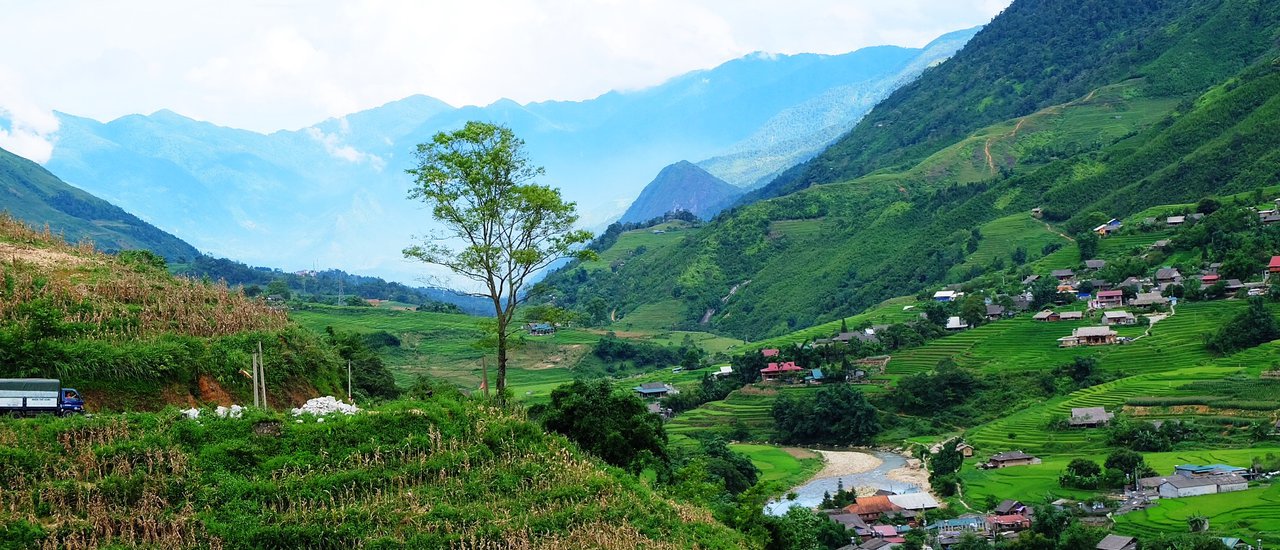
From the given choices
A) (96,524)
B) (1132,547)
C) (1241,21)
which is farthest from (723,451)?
(1241,21)

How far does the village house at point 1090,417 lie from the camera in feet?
158

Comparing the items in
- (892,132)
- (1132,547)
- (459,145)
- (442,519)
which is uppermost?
(892,132)

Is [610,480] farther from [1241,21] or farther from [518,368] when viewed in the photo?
[1241,21]

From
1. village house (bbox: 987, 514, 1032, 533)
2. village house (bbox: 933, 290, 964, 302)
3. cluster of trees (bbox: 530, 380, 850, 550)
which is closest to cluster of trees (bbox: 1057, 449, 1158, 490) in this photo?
village house (bbox: 987, 514, 1032, 533)

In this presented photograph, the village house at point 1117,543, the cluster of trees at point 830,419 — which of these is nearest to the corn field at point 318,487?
the village house at point 1117,543

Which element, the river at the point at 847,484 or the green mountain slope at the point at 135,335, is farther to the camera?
the river at the point at 847,484

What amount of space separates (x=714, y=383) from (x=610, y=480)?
48361 mm

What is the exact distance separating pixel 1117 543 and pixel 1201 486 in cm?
686

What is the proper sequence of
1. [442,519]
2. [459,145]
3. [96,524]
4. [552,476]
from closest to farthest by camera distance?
[96,524] < [442,519] < [552,476] < [459,145]

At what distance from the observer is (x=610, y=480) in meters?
18.7

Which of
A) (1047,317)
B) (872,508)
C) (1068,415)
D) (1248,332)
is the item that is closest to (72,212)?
(1047,317)

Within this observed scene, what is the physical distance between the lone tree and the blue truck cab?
7.65 meters

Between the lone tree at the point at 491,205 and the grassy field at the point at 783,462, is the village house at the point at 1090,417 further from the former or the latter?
the lone tree at the point at 491,205

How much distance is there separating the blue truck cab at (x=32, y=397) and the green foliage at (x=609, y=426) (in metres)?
8.43
